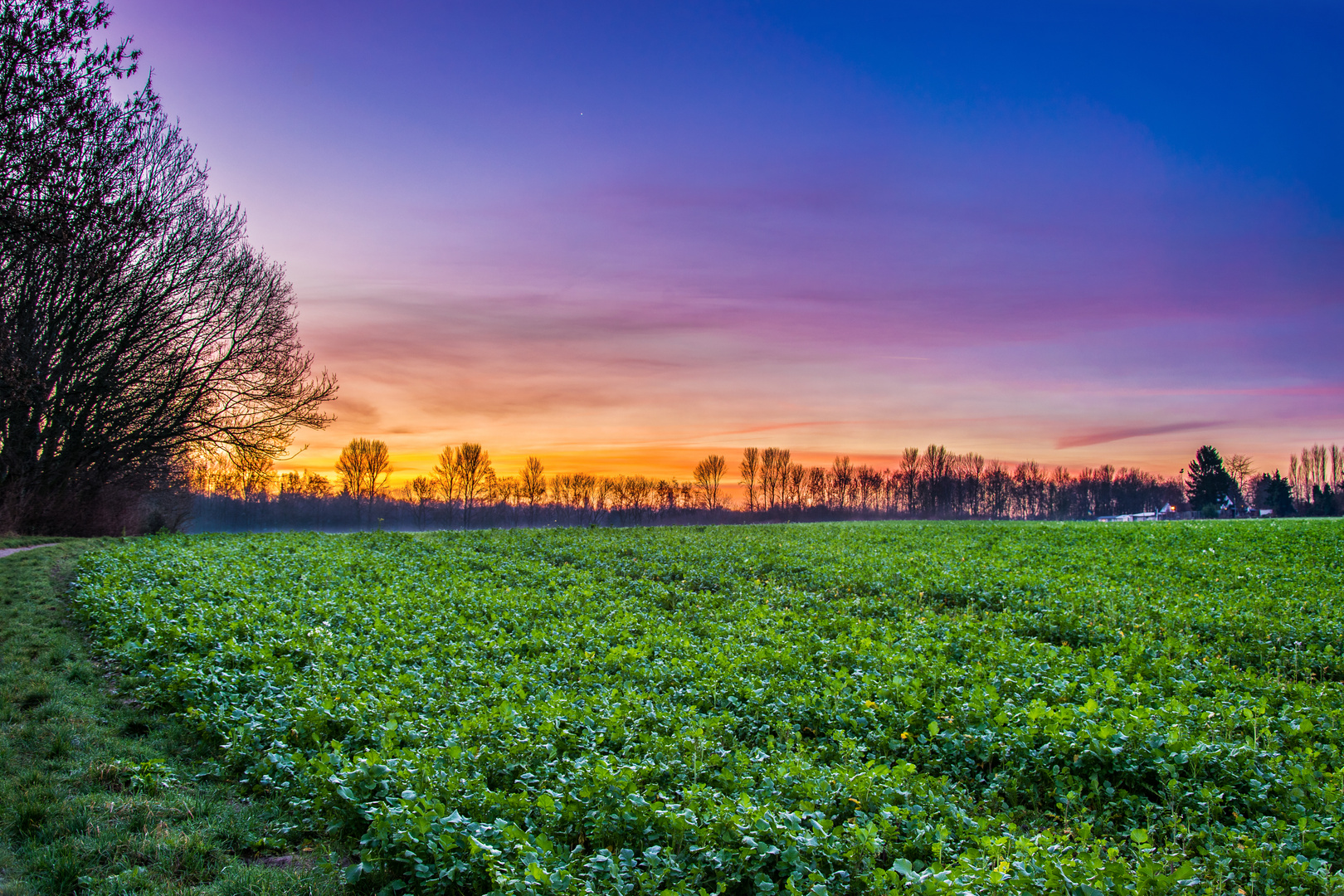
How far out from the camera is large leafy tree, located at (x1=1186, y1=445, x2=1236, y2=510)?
89188 mm

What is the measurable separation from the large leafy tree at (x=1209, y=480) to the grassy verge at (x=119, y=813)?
359 feet

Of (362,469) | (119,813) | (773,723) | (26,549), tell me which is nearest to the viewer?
(119,813)

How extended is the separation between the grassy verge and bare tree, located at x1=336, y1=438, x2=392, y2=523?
8378 centimetres

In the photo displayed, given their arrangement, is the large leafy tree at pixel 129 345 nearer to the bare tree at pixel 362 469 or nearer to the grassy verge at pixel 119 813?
the grassy verge at pixel 119 813

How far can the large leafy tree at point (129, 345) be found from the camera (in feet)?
61.6

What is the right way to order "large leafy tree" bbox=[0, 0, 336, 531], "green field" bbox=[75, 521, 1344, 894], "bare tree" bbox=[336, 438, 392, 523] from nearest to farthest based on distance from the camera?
1. "green field" bbox=[75, 521, 1344, 894]
2. "large leafy tree" bbox=[0, 0, 336, 531]
3. "bare tree" bbox=[336, 438, 392, 523]

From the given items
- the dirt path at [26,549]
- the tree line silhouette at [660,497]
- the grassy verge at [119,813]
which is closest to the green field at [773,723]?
the grassy verge at [119,813]

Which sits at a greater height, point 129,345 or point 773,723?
point 129,345

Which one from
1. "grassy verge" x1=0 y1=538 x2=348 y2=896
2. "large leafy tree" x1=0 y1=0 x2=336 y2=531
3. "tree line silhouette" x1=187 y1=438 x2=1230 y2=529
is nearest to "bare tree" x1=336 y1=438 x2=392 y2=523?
"tree line silhouette" x1=187 y1=438 x2=1230 y2=529

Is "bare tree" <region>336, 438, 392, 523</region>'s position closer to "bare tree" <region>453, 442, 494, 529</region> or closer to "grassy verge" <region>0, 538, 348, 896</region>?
"bare tree" <region>453, 442, 494, 529</region>

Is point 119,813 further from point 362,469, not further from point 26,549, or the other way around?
point 362,469

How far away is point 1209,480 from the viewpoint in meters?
89.7

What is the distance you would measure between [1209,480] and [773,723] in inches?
4223

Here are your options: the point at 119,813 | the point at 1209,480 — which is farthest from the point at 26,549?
the point at 1209,480
